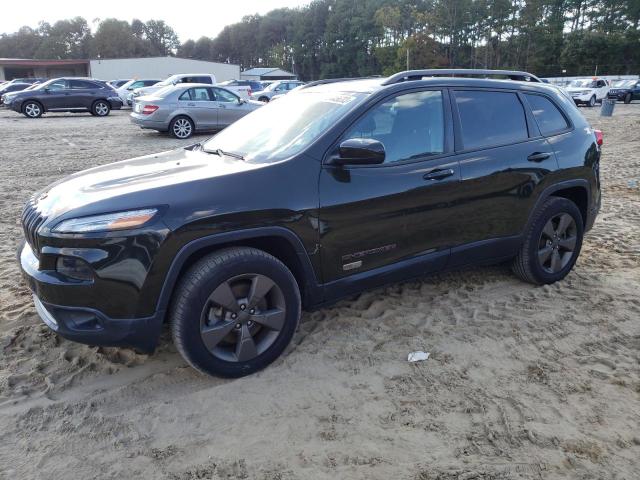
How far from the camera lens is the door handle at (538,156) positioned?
412cm

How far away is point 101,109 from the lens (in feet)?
71.1

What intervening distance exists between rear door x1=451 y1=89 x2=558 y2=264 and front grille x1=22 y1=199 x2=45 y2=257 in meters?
2.72

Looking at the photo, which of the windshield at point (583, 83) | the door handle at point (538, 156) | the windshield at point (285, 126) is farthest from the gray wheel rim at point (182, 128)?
the windshield at point (583, 83)

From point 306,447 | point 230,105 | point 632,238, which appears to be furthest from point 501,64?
point 306,447

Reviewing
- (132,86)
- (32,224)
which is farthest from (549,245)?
(132,86)

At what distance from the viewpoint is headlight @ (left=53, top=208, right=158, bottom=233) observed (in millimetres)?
2680

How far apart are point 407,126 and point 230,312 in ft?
5.87

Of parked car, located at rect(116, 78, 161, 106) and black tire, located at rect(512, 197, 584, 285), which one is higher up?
parked car, located at rect(116, 78, 161, 106)

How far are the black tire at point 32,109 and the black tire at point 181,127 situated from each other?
10101mm

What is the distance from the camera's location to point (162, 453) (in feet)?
8.34

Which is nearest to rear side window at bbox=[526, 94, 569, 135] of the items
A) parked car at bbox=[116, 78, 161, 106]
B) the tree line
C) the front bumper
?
the front bumper

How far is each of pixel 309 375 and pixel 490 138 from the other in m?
2.26

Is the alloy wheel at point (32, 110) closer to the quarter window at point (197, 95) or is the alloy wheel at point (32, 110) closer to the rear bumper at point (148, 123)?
the rear bumper at point (148, 123)

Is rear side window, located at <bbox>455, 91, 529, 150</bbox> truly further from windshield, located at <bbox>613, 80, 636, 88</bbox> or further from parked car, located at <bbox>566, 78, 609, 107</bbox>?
windshield, located at <bbox>613, 80, 636, 88</bbox>
